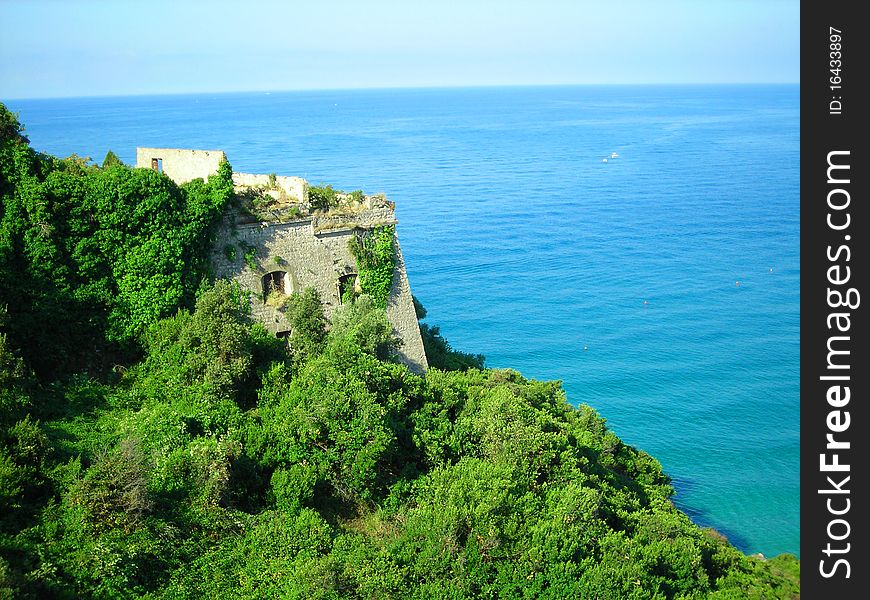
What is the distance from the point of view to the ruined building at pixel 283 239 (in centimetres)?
2623

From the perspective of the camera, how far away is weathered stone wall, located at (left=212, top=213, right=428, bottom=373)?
1028 inches

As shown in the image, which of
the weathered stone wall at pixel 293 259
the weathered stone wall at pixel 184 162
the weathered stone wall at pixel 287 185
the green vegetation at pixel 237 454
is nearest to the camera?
the green vegetation at pixel 237 454

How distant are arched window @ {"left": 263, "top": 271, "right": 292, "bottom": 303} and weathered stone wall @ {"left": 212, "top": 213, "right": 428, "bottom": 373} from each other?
0.38 feet

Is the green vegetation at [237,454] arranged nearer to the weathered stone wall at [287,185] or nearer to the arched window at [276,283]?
the arched window at [276,283]

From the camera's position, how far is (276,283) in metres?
27.1

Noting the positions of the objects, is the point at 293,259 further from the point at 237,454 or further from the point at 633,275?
the point at 633,275

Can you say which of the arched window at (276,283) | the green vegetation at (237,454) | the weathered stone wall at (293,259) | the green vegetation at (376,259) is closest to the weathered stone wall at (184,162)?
the green vegetation at (237,454)

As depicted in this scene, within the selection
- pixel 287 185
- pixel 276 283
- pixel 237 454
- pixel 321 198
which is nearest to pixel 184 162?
pixel 287 185

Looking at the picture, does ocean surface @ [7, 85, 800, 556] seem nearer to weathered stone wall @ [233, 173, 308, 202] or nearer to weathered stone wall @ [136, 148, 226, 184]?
weathered stone wall @ [233, 173, 308, 202]

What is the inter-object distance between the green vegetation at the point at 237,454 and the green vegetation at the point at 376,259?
165 centimetres

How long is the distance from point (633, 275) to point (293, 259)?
167 ft
